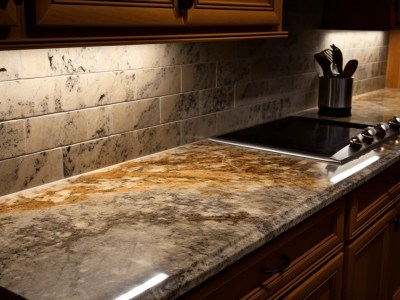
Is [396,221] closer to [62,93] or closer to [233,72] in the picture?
[233,72]

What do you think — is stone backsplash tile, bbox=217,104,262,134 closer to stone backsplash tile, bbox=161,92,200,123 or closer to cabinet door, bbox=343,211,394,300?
stone backsplash tile, bbox=161,92,200,123

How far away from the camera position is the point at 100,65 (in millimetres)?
1681

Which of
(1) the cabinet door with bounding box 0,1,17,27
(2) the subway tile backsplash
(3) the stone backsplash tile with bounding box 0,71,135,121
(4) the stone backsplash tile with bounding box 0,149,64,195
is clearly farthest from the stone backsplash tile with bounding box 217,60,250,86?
(1) the cabinet door with bounding box 0,1,17,27

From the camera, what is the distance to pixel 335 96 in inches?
107

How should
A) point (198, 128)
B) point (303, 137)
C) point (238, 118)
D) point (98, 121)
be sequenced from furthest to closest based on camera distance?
Result: point (238, 118) → point (303, 137) → point (198, 128) → point (98, 121)

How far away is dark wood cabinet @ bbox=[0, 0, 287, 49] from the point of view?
107cm

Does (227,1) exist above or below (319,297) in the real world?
above

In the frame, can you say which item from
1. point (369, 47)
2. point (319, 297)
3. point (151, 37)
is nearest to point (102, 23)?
point (151, 37)

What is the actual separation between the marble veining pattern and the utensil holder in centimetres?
85

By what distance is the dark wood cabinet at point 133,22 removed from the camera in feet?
3.51

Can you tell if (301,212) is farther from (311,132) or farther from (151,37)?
(311,132)

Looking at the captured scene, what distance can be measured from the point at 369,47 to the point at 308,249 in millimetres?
2306

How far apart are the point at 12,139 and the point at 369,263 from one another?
49.7 inches

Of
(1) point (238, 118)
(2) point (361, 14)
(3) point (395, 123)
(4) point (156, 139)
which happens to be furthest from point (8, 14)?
(2) point (361, 14)
